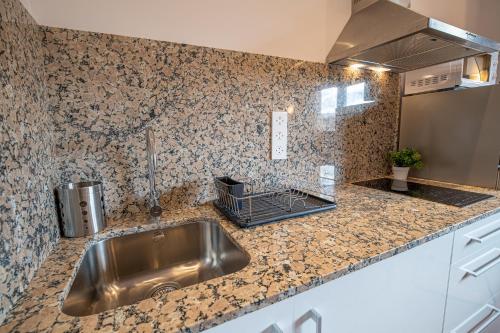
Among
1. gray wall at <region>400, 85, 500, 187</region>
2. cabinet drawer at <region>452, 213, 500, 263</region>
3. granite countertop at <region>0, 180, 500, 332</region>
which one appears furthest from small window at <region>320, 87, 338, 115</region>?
cabinet drawer at <region>452, 213, 500, 263</region>

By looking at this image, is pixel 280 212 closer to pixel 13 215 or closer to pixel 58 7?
pixel 13 215

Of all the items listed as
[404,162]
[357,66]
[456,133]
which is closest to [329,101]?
[357,66]

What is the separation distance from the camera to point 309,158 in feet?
4.20

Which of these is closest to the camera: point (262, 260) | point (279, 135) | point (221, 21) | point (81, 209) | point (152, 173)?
point (262, 260)

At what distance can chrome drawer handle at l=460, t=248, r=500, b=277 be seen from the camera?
0.89 metres

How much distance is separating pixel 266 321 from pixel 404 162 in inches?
56.4

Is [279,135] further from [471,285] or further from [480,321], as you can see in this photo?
[480,321]

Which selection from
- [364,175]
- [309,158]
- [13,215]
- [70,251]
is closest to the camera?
[13,215]

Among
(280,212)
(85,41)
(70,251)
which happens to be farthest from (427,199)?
(85,41)

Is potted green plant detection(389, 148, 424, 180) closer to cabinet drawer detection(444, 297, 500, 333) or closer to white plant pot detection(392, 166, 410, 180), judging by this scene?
white plant pot detection(392, 166, 410, 180)

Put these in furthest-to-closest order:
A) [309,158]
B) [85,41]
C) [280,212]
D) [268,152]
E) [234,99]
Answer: [309,158]
[268,152]
[234,99]
[280,212]
[85,41]

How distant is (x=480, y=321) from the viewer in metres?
1.02

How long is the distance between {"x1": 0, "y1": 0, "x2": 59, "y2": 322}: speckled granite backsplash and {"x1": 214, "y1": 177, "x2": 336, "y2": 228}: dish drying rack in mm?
541

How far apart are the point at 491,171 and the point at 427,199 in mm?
506
